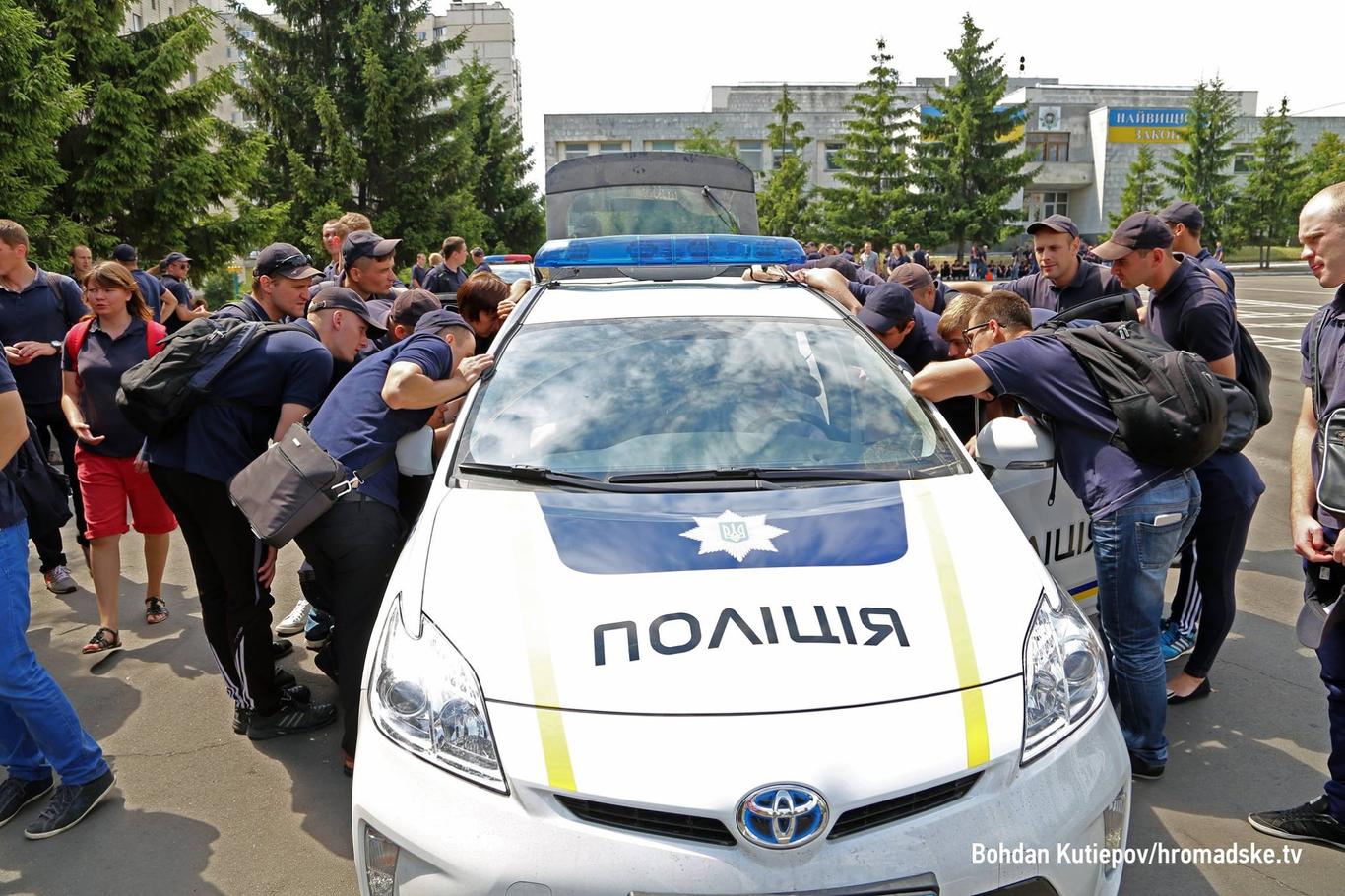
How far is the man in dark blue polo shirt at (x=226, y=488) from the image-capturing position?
11.8ft

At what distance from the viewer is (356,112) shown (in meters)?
25.1

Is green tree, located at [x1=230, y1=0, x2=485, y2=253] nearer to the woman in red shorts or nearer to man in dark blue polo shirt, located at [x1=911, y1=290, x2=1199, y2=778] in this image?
the woman in red shorts

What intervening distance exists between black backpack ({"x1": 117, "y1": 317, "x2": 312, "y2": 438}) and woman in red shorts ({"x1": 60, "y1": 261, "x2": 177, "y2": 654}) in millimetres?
1403

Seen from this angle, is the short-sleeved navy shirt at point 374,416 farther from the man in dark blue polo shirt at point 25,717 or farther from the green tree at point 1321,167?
the green tree at point 1321,167

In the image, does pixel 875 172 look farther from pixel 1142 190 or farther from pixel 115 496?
pixel 115 496

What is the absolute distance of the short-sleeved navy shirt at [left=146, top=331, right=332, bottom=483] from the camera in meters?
3.59

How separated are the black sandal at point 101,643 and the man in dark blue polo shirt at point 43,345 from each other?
3.88 feet

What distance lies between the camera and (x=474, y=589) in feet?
7.76

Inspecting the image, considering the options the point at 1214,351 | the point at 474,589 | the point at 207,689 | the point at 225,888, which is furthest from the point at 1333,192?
the point at 207,689

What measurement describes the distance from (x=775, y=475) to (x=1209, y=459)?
2.04 metres

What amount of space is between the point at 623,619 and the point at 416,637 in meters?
0.49

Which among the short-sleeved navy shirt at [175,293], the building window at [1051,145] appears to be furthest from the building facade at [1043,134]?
the short-sleeved navy shirt at [175,293]

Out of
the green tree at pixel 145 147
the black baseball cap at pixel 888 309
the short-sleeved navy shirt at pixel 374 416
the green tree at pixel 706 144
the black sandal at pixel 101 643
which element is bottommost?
the black sandal at pixel 101 643

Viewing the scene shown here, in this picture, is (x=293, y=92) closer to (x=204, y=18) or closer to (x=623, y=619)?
(x=204, y=18)
